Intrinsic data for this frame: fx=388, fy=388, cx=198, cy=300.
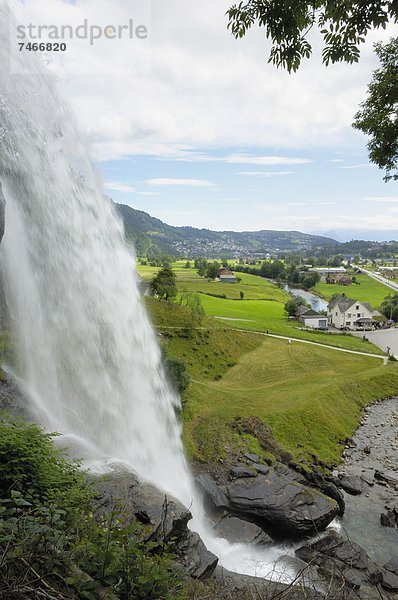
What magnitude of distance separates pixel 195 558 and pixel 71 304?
40.8ft

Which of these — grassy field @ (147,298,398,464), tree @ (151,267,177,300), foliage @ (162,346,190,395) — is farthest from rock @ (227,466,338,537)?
tree @ (151,267,177,300)

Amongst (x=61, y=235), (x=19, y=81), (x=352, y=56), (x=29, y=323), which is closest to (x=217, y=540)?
(x=29, y=323)

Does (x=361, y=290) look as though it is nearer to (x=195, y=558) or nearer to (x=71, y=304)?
(x=71, y=304)

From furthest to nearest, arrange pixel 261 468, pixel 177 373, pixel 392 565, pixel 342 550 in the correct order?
pixel 177 373
pixel 261 468
pixel 342 550
pixel 392 565

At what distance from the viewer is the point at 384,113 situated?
31.3 ft

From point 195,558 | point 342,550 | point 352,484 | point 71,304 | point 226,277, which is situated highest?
point 71,304

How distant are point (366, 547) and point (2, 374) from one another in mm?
17414

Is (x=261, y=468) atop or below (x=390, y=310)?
atop

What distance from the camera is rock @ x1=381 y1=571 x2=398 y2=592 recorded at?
14.6 metres

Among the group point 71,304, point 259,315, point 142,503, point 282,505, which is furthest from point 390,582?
point 259,315

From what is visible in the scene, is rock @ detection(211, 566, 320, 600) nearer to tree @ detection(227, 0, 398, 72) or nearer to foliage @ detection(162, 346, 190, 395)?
tree @ detection(227, 0, 398, 72)

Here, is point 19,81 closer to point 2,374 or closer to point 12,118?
point 12,118

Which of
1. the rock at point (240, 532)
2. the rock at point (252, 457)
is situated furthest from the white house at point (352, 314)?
the rock at point (240, 532)

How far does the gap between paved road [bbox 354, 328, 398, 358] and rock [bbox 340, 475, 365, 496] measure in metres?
34.5
